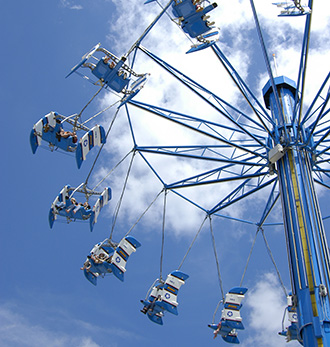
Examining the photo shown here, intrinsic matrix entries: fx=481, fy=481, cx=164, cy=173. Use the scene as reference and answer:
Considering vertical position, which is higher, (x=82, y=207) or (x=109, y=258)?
(x=82, y=207)

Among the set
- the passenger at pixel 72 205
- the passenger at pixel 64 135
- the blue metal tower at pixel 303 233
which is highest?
the passenger at pixel 64 135

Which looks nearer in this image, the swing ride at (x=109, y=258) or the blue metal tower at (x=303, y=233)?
the blue metal tower at (x=303, y=233)

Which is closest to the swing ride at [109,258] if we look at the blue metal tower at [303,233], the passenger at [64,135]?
the passenger at [64,135]

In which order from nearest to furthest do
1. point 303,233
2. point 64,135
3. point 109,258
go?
point 303,233 → point 64,135 → point 109,258

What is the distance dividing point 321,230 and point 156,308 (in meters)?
9.48

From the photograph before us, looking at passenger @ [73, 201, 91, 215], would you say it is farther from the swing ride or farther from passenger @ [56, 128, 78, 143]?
passenger @ [56, 128, 78, 143]

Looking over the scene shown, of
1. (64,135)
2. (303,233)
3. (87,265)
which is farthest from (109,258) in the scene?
(303,233)

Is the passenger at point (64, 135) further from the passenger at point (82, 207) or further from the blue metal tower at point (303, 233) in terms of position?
the blue metal tower at point (303, 233)

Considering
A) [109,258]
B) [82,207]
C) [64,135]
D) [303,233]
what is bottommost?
[303,233]

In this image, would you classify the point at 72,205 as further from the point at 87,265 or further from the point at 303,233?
the point at 303,233

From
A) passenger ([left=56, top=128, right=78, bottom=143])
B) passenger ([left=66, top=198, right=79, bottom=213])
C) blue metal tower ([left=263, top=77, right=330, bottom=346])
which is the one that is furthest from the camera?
passenger ([left=66, top=198, right=79, bottom=213])

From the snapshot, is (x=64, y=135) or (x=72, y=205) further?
(x=72, y=205)

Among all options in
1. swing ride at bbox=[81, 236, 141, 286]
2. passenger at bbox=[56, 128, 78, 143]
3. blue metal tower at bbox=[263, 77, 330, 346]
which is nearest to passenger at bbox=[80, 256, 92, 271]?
swing ride at bbox=[81, 236, 141, 286]

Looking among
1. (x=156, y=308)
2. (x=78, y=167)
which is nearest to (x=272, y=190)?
(x=156, y=308)
